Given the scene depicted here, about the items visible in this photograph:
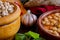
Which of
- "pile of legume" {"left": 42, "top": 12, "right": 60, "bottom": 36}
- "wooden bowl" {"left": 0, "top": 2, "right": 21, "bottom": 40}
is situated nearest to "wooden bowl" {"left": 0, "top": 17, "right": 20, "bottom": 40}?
"wooden bowl" {"left": 0, "top": 2, "right": 21, "bottom": 40}

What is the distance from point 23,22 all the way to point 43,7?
18 centimetres

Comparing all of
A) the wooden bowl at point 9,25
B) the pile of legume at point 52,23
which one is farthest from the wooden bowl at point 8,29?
the pile of legume at point 52,23

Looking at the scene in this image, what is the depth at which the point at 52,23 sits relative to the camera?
2.71 ft

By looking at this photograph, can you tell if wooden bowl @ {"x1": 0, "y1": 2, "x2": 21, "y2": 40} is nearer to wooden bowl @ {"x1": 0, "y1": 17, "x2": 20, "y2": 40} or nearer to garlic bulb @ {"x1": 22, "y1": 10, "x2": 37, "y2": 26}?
wooden bowl @ {"x1": 0, "y1": 17, "x2": 20, "y2": 40}

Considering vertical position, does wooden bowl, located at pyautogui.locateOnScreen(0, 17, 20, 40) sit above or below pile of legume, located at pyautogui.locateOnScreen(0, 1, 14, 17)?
below

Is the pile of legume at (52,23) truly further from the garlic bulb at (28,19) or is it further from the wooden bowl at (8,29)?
the wooden bowl at (8,29)

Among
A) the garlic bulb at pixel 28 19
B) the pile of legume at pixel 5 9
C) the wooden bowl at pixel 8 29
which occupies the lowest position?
the wooden bowl at pixel 8 29

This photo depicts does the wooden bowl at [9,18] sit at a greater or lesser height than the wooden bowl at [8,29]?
greater

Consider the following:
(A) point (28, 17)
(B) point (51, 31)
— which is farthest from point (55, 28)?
(A) point (28, 17)

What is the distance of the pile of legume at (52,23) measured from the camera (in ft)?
2.54

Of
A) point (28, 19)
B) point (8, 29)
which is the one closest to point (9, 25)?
point (8, 29)

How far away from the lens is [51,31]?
0.76m

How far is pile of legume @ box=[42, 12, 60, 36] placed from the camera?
2.54 ft

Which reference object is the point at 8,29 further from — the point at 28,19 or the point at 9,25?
the point at 28,19
